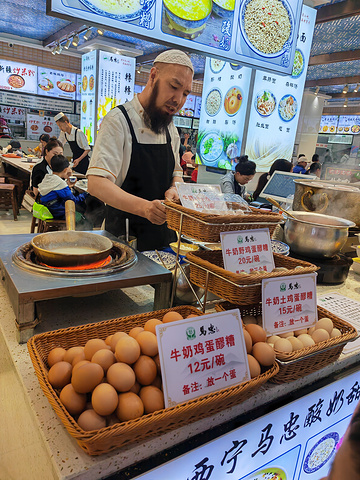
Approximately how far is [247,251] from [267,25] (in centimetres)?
331

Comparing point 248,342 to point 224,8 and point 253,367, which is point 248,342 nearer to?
point 253,367

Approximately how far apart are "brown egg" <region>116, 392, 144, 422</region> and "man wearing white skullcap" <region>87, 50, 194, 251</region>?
0.92 m

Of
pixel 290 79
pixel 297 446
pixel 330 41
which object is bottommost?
pixel 297 446

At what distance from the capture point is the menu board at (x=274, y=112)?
5812 millimetres

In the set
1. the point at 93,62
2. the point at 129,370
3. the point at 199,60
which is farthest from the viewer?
the point at 199,60

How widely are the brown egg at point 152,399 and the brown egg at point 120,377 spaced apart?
0.14 ft

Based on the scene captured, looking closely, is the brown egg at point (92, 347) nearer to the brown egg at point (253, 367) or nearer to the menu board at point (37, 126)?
the brown egg at point (253, 367)

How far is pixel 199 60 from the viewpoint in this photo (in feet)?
34.9

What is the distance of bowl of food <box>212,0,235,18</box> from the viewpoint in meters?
3.28

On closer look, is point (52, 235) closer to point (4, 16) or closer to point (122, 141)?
point (122, 141)

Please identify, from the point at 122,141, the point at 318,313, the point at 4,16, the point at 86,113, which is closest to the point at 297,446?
the point at 318,313

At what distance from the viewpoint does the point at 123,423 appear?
2.45 ft

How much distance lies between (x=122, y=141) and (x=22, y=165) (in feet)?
19.2

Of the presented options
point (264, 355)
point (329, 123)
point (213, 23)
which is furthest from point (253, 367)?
point (329, 123)
